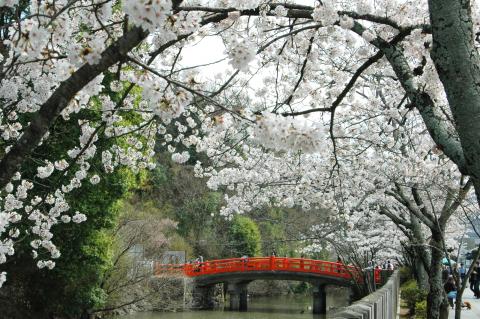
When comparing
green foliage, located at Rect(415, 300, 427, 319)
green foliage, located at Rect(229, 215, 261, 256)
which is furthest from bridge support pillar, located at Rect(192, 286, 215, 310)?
green foliage, located at Rect(415, 300, 427, 319)

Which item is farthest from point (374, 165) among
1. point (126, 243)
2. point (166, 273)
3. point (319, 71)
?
point (166, 273)

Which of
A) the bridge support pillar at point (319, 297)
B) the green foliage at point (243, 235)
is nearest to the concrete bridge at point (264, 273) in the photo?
the bridge support pillar at point (319, 297)

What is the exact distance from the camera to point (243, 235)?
33.8m

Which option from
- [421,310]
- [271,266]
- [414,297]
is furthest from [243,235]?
[421,310]

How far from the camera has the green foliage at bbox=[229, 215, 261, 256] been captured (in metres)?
33.3

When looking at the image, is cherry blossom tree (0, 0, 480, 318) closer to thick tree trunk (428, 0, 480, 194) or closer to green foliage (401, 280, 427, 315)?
thick tree trunk (428, 0, 480, 194)

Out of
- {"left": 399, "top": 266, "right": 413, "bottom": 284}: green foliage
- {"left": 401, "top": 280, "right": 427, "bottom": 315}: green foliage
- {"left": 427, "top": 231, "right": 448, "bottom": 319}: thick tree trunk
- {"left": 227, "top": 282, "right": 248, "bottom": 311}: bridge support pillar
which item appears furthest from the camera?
{"left": 227, "top": 282, "right": 248, "bottom": 311}: bridge support pillar

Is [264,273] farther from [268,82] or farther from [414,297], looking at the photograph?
[268,82]

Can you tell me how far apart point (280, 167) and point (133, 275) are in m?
10.4

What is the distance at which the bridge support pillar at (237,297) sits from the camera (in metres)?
30.4

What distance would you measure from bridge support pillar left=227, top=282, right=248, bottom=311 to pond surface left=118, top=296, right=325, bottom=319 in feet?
1.61

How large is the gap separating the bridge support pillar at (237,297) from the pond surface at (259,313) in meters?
0.49

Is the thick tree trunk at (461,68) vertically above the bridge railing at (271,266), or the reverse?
the bridge railing at (271,266)

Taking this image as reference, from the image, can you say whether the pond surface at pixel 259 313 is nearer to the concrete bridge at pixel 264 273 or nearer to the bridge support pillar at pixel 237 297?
the bridge support pillar at pixel 237 297
